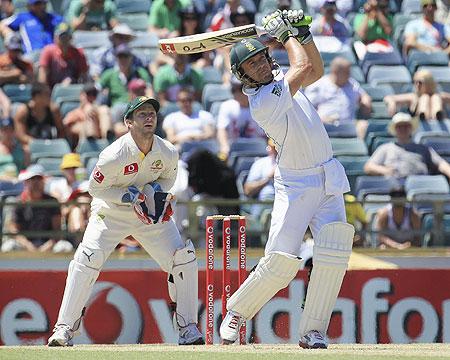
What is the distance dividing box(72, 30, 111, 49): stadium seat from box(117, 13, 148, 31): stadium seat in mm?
439

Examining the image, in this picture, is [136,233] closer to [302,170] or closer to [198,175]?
[302,170]

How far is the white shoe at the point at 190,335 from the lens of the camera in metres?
9.08

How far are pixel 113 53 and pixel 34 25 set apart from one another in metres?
1.05

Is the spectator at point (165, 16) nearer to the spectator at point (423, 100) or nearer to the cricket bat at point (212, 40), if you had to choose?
the spectator at point (423, 100)

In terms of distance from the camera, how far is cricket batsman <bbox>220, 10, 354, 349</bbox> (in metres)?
8.08

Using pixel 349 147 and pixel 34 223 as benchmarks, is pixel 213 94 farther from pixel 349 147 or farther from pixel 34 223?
pixel 34 223

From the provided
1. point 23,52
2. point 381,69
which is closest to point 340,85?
point 381,69

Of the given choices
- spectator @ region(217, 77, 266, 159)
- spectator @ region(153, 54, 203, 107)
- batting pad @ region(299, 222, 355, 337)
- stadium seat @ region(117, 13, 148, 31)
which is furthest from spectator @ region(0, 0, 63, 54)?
batting pad @ region(299, 222, 355, 337)

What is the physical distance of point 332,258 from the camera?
8.08 meters

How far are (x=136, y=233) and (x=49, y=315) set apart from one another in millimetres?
2537

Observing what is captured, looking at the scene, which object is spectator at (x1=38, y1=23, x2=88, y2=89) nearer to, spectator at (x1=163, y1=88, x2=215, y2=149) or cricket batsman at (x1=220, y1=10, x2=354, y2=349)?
spectator at (x1=163, y1=88, x2=215, y2=149)

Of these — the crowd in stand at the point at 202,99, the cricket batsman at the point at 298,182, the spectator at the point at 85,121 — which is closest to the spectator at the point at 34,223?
the crowd in stand at the point at 202,99

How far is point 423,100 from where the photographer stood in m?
13.8

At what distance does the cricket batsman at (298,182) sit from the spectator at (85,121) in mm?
4922
